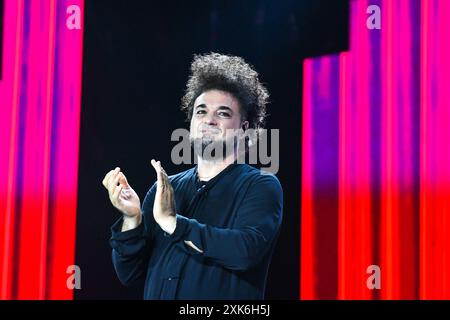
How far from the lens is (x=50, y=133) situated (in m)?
2.77

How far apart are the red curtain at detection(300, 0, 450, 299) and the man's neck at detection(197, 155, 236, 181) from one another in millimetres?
381

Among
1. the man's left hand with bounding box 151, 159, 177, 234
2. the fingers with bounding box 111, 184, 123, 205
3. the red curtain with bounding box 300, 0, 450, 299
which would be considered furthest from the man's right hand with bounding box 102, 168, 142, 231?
the red curtain with bounding box 300, 0, 450, 299

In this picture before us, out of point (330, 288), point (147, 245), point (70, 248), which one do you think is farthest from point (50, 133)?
point (330, 288)

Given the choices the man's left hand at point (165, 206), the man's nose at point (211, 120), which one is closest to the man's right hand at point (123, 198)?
the man's left hand at point (165, 206)

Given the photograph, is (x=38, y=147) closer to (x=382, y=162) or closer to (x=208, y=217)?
(x=208, y=217)

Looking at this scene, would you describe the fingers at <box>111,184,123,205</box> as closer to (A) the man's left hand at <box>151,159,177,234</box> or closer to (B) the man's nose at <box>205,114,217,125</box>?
(A) the man's left hand at <box>151,159,177,234</box>

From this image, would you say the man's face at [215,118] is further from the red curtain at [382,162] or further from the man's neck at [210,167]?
the red curtain at [382,162]

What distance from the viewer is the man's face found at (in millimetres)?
2545

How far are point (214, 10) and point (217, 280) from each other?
1204mm

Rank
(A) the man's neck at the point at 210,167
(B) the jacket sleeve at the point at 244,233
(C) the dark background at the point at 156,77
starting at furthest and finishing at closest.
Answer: (C) the dark background at the point at 156,77, (A) the man's neck at the point at 210,167, (B) the jacket sleeve at the point at 244,233

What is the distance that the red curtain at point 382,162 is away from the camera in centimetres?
260

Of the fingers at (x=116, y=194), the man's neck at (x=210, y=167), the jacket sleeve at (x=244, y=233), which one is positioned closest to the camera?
the jacket sleeve at (x=244, y=233)

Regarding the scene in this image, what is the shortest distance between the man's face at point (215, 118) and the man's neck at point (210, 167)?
0.07 m
